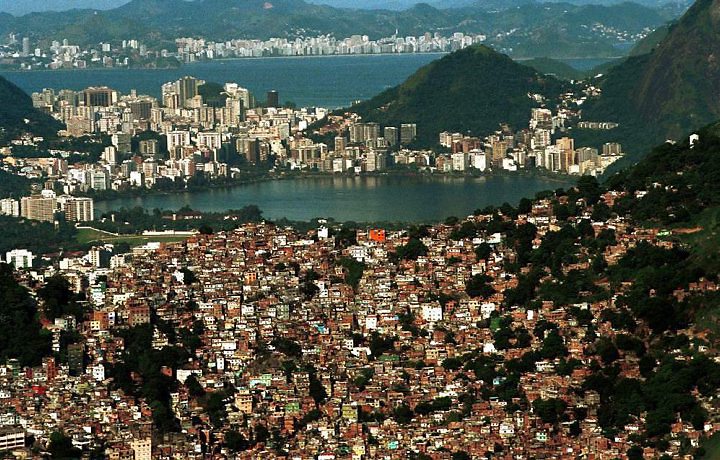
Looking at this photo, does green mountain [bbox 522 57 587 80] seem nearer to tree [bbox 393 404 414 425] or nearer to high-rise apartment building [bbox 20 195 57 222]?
high-rise apartment building [bbox 20 195 57 222]

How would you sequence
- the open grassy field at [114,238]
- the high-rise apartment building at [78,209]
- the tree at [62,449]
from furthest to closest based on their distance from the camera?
the high-rise apartment building at [78,209] → the open grassy field at [114,238] → the tree at [62,449]

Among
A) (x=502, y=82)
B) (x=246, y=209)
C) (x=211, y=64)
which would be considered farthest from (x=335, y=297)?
(x=211, y=64)

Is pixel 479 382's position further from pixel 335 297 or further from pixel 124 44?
pixel 124 44

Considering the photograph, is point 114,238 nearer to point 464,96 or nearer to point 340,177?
point 340,177

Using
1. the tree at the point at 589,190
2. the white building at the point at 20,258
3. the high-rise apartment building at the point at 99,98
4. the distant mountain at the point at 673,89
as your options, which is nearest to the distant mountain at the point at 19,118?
the high-rise apartment building at the point at 99,98

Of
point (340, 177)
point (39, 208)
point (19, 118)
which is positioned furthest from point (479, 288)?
point (19, 118)

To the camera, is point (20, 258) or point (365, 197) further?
point (365, 197)

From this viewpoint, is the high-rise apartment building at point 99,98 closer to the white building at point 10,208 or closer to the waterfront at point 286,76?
the waterfront at point 286,76
